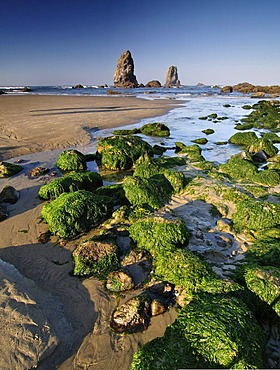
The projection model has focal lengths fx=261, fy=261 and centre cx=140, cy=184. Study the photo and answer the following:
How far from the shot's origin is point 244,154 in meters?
9.84

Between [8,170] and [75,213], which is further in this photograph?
[8,170]

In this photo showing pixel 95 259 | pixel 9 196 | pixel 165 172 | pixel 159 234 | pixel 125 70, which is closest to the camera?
pixel 95 259

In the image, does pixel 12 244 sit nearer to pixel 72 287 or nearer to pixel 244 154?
pixel 72 287

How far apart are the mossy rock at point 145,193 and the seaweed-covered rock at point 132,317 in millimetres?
2955

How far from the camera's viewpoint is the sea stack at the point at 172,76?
533 feet

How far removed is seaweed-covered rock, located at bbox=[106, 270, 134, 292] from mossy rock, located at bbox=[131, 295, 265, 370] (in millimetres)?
1038

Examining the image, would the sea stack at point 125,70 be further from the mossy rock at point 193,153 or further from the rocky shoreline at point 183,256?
the rocky shoreline at point 183,256

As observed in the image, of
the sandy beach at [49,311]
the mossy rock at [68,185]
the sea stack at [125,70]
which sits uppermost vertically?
the sea stack at [125,70]

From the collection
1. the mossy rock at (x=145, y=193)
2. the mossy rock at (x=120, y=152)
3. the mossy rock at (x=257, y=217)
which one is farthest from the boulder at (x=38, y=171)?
the mossy rock at (x=257, y=217)

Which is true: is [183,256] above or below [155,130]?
above

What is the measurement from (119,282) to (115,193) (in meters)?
3.20

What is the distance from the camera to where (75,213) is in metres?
5.33

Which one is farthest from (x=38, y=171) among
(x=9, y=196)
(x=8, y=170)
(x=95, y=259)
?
(x=95, y=259)

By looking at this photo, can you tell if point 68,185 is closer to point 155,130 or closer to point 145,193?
point 145,193
